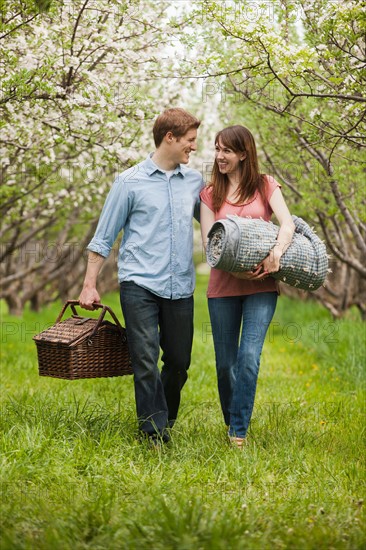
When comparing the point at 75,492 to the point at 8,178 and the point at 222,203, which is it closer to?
the point at 222,203

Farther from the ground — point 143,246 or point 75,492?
point 143,246

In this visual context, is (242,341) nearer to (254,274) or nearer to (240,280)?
(240,280)

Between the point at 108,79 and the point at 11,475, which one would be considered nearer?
the point at 11,475

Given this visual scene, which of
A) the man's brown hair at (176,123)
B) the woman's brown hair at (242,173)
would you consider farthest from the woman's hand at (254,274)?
the man's brown hair at (176,123)

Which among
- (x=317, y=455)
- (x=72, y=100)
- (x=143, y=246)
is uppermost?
(x=72, y=100)

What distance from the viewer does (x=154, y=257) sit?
520 cm

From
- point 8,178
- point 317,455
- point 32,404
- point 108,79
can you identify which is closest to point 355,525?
point 317,455

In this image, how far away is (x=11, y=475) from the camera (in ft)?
14.1

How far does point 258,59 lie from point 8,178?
522cm

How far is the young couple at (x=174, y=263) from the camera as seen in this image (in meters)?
5.18

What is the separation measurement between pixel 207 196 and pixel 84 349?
4.15ft

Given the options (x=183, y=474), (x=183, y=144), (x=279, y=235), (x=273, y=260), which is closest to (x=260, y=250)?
(x=273, y=260)

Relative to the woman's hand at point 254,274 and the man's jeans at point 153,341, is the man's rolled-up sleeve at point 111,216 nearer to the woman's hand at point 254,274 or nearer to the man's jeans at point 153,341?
the man's jeans at point 153,341

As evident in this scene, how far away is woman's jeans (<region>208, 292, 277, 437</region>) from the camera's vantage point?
522 centimetres
